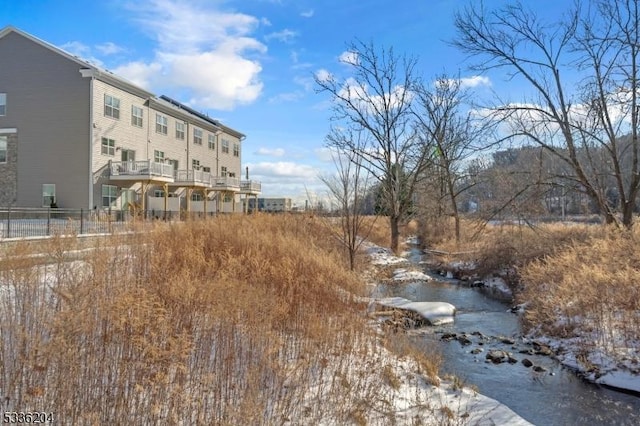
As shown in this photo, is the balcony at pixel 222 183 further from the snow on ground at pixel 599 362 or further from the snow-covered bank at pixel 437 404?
the snow-covered bank at pixel 437 404

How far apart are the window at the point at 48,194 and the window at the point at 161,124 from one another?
9179 mm

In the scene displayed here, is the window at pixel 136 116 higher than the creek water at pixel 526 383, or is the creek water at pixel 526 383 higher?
the window at pixel 136 116

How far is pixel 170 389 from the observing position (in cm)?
437

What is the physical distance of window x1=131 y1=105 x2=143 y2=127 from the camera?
31.0 m

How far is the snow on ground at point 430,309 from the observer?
1111 centimetres

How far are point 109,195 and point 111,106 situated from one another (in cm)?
575

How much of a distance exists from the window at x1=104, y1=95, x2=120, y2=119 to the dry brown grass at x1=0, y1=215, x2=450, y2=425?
23842mm

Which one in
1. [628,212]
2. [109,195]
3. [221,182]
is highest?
[221,182]

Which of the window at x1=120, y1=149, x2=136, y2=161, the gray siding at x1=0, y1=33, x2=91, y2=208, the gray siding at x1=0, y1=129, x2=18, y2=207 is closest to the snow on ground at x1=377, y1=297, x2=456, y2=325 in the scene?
the gray siding at x1=0, y1=33, x2=91, y2=208

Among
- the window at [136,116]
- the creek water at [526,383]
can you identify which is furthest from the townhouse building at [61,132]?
the creek water at [526,383]

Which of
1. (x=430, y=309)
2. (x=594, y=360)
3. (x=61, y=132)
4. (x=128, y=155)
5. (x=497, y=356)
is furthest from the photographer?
(x=128, y=155)

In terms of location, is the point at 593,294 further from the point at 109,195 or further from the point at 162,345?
the point at 109,195

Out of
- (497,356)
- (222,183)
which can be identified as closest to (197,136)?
(222,183)

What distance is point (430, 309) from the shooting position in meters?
11.5
